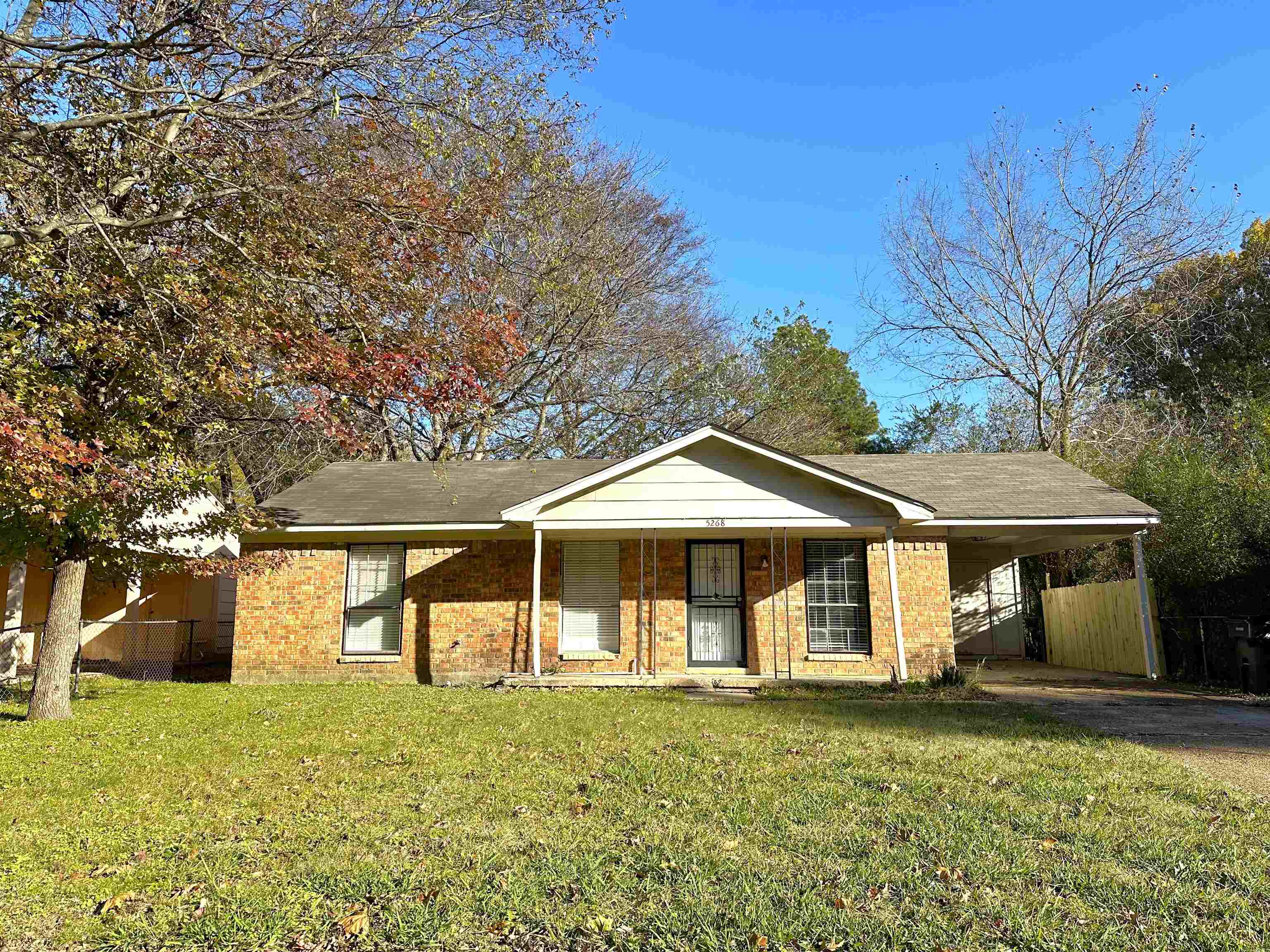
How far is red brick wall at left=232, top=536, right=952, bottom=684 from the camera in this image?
14.0 m

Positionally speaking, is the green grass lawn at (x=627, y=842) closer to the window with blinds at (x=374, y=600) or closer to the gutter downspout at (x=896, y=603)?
the gutter downspout at (x=896, y=603)

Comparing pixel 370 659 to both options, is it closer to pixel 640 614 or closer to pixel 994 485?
pixel 640 614

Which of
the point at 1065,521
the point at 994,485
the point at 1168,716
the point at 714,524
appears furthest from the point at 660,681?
the point at 994,485

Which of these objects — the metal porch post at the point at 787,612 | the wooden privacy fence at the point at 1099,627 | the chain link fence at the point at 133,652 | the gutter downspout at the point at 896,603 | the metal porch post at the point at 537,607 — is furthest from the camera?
the chain link fence at the point at 133,652

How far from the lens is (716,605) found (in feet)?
47.1

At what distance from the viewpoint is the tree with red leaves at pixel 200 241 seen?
7.90 meters

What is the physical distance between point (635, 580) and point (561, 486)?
2143 mm

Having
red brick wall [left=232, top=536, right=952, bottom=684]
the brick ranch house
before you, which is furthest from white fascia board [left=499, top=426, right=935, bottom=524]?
red brick wall [left=232, top=536, right=952, bottom=684]

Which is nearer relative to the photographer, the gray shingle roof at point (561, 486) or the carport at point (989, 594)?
the gray shingle roof at point (561, 486)

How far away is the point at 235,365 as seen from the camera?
30.8ft

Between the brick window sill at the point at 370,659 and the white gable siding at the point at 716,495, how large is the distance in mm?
3658

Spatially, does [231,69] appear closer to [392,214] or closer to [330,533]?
[392,214]

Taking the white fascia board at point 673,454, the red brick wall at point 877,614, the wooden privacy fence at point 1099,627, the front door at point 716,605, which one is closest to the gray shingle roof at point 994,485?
the white fascia board at point 673,454

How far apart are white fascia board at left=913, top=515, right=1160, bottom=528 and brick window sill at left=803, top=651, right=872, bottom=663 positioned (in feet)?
7.36
